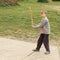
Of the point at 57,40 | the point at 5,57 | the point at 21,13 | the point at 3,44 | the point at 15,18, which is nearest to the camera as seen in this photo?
the point at 5,57

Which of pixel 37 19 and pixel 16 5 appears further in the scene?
pixel 16 5

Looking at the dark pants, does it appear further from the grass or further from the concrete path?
the grass

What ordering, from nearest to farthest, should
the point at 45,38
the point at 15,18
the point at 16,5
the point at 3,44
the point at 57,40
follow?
the point at 45,38, the point at 3,44, the point at 57,40, the point at 15,18, the point at 16,5

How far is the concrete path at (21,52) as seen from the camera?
10.0 m

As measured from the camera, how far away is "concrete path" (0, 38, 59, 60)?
10008 millimetres

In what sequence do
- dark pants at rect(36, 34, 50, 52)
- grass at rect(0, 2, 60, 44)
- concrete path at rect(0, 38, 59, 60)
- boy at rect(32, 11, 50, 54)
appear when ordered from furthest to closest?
grass at rect(0, 2, 60, 44) < dark pants at rect(36, 34, 50, 52) < boy at rect(32, 11, 50, 54) < concrete path at rect(0, 38, 59, 60)

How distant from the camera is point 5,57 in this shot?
9.89 metres

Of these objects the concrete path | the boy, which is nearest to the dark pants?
the boy

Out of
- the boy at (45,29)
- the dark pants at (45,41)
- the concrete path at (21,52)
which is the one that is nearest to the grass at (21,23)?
the concrete path at (21,52)

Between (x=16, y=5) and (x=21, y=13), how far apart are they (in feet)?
11.6

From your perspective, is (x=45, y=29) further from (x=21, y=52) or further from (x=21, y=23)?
(x=21, y=23)

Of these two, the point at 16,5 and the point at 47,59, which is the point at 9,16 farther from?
the point at 47,59

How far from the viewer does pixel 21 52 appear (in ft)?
34.8

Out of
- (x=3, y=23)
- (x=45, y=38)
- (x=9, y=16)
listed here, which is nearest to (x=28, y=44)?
(x=45, y=38)
